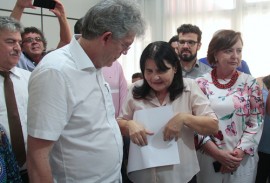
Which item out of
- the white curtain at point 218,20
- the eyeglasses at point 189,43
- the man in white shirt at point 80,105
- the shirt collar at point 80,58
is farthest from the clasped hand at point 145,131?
the white curtain at point 218,20

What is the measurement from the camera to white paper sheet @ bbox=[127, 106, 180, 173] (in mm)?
1354

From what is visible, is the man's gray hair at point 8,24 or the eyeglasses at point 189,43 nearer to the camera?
the man's gray hair at point 8,24

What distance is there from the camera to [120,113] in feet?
5.22

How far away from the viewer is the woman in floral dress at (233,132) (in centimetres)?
164

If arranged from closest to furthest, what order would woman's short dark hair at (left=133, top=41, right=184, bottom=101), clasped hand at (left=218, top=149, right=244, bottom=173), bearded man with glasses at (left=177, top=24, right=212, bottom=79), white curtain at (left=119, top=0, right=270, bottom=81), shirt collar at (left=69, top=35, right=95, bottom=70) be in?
1. shirt collar at (left=69, top=35, right=95, bottom=70)
2. woman's short dark hair at (left=133, top=41, right=184, bottom=101)
3. clasped hand at (left=218, top=149, right=244, bottom=173)
4. bearded man with glasses at (left=177, top=24, right=212, bottom=79)
5. white curtain at (left=119, top=0, right=270, bottom=81)

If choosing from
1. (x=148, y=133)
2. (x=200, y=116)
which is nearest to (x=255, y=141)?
(x=200, y=116)

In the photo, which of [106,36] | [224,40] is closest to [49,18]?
[224,40]

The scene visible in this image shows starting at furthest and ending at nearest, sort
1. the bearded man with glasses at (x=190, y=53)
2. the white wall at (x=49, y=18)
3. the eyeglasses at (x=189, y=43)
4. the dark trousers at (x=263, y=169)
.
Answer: the white wall at (x=49, y=18) < the eyeglasses at (x=189, y=43) < the bearded man with glasses at (x=190, y=53) < the dark trousers at (x=263, y=169)

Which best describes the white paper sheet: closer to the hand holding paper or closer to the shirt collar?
the hand holding paper

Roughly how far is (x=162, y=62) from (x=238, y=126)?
64 centimetres

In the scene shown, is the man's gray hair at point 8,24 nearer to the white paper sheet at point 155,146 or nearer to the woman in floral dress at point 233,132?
the white paper sheet at point 155,146

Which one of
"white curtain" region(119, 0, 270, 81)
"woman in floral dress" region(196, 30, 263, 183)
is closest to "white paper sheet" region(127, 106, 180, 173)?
"woman in floral dress" region(196, 30, 263, 183)

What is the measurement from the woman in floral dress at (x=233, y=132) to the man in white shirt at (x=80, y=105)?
2.43 feet

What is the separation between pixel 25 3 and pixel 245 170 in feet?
5.54
